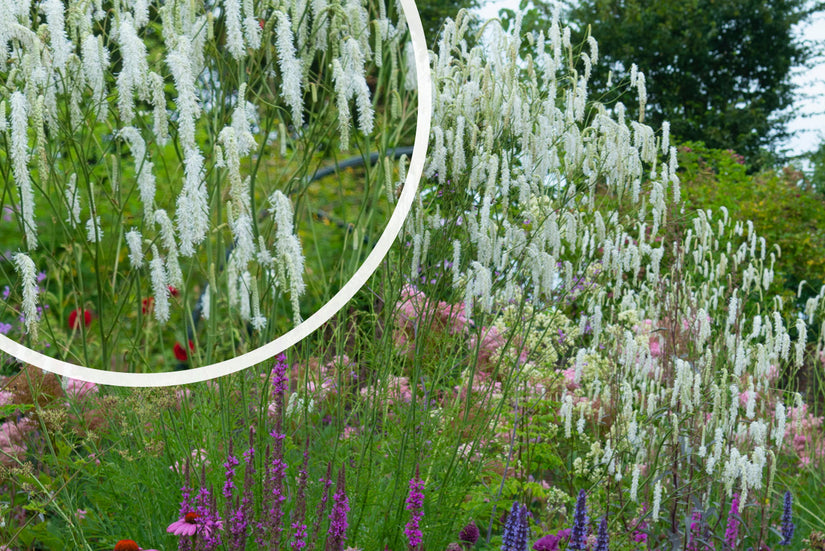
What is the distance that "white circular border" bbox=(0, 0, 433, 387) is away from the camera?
65.9 inches

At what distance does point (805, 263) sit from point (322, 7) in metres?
3.97

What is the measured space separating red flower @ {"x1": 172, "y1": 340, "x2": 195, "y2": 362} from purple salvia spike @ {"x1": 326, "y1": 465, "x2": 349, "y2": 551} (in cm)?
43

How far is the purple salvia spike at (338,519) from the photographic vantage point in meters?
1.55

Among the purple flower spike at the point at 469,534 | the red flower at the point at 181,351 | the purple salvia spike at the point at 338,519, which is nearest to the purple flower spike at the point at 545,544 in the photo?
the purple flower spike at the point at 469,534

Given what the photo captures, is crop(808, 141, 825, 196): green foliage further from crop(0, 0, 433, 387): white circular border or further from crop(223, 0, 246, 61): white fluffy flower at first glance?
crop(223, 0, 246, 61): white fluffy flower

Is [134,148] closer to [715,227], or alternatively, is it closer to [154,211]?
[154,211]

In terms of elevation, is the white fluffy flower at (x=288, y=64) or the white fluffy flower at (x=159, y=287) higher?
the white fluffy flower at (x=288, y=64)

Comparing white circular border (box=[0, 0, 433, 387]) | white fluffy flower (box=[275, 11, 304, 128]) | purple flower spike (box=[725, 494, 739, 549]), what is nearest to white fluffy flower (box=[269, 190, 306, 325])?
white circular border (box=[0, 0, 433, 387])

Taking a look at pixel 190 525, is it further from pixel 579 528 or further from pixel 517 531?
pixel 579 528

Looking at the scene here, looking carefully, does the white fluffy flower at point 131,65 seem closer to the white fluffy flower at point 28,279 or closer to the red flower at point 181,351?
the white fluffy flower at point 28,279

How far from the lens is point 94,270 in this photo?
1586 mm

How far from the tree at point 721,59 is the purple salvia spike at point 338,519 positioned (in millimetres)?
8030

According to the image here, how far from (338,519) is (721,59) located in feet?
29.5

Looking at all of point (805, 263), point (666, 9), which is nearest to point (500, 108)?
point (805, 263)
